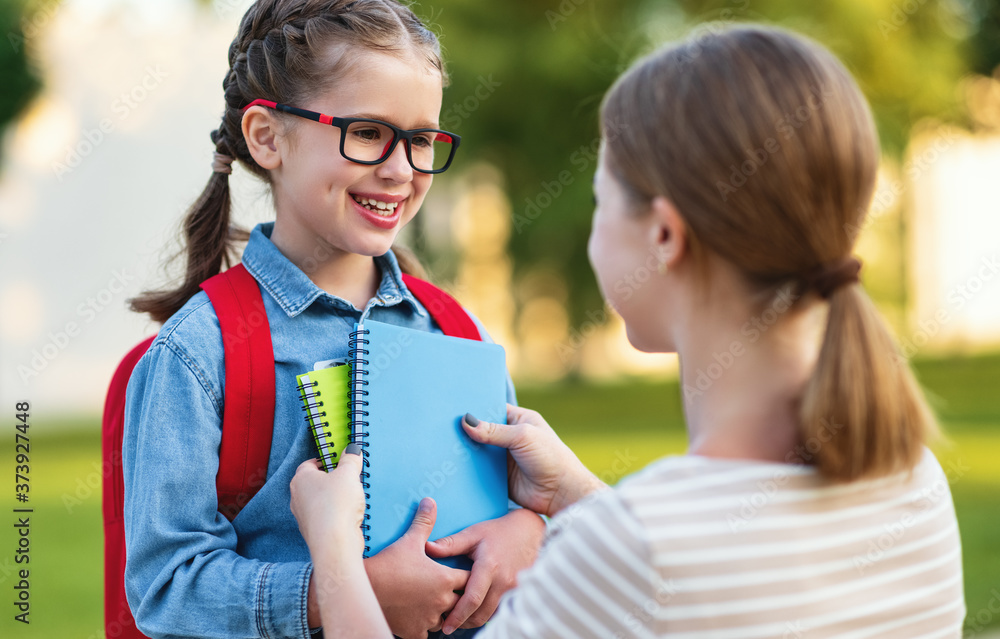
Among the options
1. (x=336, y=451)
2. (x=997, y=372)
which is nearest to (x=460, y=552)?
(x=336, y=451)

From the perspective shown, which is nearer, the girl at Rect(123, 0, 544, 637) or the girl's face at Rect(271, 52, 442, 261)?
the girl at Rect(123, 0, 544, 637)

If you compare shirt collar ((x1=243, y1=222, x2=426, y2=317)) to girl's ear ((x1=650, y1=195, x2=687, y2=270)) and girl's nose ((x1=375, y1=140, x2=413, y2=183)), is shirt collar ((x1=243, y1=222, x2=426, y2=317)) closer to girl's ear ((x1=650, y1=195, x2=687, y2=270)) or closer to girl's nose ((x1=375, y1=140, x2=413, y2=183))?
girl's nose ((x1=375, y1=140, x2=413, y2=183))

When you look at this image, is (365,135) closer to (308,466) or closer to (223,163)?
(223,163)

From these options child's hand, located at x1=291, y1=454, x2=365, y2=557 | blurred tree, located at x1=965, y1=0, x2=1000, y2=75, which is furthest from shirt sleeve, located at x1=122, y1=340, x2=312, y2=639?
blurred tree, located at x1=965, y1=0, x2=1000, y2=75

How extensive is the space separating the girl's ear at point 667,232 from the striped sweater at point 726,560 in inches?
11.5

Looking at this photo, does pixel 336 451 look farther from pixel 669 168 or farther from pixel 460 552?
pixel 669 168

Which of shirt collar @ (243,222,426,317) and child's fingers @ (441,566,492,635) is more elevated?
shirt collar @ (243,222,426,317)

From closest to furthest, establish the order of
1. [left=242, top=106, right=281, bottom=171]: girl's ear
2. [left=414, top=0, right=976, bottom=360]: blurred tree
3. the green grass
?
1. [left=242, top=106, right=281, bottom=171]: girl's ear
2. the green grass
3. [left=414, top=0, right=976, bottom=360]: blurred tree

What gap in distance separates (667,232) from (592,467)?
670cm

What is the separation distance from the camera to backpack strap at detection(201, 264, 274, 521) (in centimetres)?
164

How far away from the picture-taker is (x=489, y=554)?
1.71m

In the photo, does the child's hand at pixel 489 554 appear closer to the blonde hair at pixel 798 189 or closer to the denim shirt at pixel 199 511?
the denim shirt at pixel 199 511

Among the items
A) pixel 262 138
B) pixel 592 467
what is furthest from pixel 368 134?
pixel 592 467

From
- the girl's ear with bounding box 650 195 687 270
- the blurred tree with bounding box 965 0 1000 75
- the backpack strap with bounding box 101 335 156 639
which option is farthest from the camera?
the blurred tree with bounding box 965 0 1000 75
